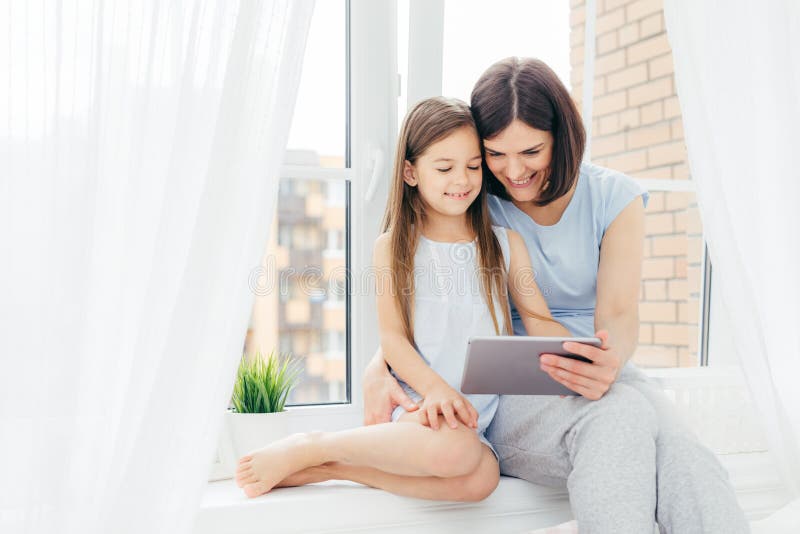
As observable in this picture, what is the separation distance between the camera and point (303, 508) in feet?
4.25

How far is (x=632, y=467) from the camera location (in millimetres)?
1227

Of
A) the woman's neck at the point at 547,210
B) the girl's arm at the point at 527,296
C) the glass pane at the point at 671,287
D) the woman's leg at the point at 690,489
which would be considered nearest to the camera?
the woman's leg at the point at 690,489

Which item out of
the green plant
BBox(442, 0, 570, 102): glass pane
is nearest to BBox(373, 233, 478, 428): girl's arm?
the green plant

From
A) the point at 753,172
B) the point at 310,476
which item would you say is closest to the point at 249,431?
the point at 310,476

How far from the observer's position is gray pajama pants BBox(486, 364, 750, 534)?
120cm

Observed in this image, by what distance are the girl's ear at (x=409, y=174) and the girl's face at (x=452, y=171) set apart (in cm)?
2

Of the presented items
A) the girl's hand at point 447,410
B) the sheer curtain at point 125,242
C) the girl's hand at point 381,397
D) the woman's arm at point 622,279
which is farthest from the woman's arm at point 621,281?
the sheer curtain at point 125,242

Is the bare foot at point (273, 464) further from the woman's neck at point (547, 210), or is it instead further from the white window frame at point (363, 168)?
the woman's neck at point (547, 210)

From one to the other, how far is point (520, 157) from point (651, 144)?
69 cm

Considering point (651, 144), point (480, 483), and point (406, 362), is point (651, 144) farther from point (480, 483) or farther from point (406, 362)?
point (480, 483)

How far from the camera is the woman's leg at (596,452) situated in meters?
1.21

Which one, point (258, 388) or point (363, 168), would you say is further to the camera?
point (363, 168)

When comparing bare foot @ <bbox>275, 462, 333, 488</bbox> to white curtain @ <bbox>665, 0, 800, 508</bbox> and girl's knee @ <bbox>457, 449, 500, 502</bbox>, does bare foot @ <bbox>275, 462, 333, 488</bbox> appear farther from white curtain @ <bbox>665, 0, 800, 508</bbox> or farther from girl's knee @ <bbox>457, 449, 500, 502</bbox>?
white curtain @ <bbox>665, 0, 800, 508</bbox>

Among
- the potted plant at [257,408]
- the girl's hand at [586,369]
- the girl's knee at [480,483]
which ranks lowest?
the girl's knee at [480,483]
